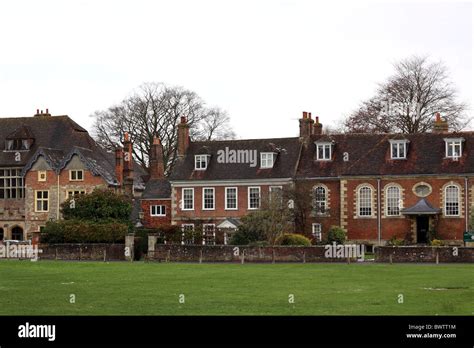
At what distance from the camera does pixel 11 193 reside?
82.2 metres

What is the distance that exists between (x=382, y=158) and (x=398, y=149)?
50.3 inches

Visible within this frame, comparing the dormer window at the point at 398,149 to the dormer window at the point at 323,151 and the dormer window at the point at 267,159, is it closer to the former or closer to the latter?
the dormer window at the point at 323,151

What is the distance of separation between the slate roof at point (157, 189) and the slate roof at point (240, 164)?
2.15 meters

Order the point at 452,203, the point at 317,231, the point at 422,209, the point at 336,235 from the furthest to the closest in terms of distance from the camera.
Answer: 1. the point at 317,231
2. the point at 452,203
3. the point at 336,235
4. the point at 422,209

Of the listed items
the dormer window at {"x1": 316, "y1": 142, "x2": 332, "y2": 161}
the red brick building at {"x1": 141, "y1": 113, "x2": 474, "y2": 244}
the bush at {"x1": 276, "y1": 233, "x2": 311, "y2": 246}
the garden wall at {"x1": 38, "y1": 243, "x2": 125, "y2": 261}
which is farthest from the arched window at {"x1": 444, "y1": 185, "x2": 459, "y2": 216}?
the garden wall at {"x1": 38, "y1": 243, "x2": 125, "y2": 261}

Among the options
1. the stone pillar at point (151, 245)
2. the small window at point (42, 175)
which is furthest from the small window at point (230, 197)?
the small window at point (42, 175)

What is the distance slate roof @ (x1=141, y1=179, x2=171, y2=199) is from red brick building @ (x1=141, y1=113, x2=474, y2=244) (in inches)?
3.9

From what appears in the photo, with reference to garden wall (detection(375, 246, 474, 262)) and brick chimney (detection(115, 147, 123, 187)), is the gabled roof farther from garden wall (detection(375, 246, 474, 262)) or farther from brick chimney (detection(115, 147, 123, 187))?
brick chimney (detection(115, 147, 123, 187))

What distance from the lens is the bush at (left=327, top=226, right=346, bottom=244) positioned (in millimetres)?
65750

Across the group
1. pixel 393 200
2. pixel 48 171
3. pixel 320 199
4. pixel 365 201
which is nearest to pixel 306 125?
pixel 320 199

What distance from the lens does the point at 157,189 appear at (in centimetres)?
7756

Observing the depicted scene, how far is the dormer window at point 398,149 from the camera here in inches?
2736

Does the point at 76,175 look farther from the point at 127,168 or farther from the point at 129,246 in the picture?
the point at 129,246

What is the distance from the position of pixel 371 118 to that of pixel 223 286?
2184 inches
